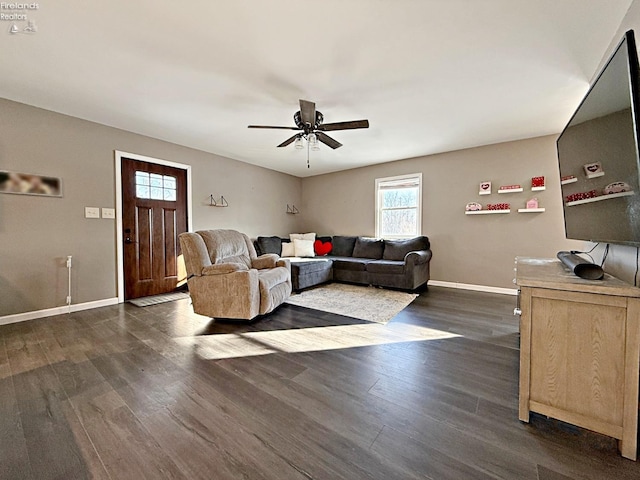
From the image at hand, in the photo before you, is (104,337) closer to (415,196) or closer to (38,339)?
(38,339)

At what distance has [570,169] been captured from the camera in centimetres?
185

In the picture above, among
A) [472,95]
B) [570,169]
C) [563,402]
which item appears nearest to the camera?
[563,402]

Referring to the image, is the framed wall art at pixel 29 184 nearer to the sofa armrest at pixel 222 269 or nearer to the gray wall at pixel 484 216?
the sofa armrest at pixel 222 269

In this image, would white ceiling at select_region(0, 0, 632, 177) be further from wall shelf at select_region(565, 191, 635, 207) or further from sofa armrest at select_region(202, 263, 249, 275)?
sofa armrest at select_region(202, 263, 249, 275)

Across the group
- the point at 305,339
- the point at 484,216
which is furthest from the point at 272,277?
the point at 484,216

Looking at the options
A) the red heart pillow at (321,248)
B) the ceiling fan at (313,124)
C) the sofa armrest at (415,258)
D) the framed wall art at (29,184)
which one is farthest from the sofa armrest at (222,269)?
the red heart pillow at (321,248)

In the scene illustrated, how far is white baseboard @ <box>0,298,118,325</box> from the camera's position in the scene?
9.23ft

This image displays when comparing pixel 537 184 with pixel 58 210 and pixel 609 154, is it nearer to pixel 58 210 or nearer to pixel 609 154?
pixel 609 154

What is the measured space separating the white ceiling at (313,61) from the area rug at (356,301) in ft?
8.01

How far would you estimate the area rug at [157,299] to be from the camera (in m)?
3.53

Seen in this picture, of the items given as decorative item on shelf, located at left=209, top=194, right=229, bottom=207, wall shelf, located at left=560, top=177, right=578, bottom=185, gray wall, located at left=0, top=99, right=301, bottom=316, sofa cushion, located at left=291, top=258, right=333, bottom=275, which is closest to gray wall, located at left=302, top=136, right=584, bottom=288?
sofa cushion, located at left=291, top=258, right=333, bottom=275

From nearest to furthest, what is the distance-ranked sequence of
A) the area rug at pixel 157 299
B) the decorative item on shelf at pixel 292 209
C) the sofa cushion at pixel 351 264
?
the area rug at pixel 157 299, the sofa cushion at pixel 351 264, the decorative item on shelf at pixel 292 209

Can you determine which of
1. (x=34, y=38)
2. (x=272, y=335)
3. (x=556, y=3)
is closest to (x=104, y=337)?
(x=272, y=335)

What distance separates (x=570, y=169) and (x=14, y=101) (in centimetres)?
543
